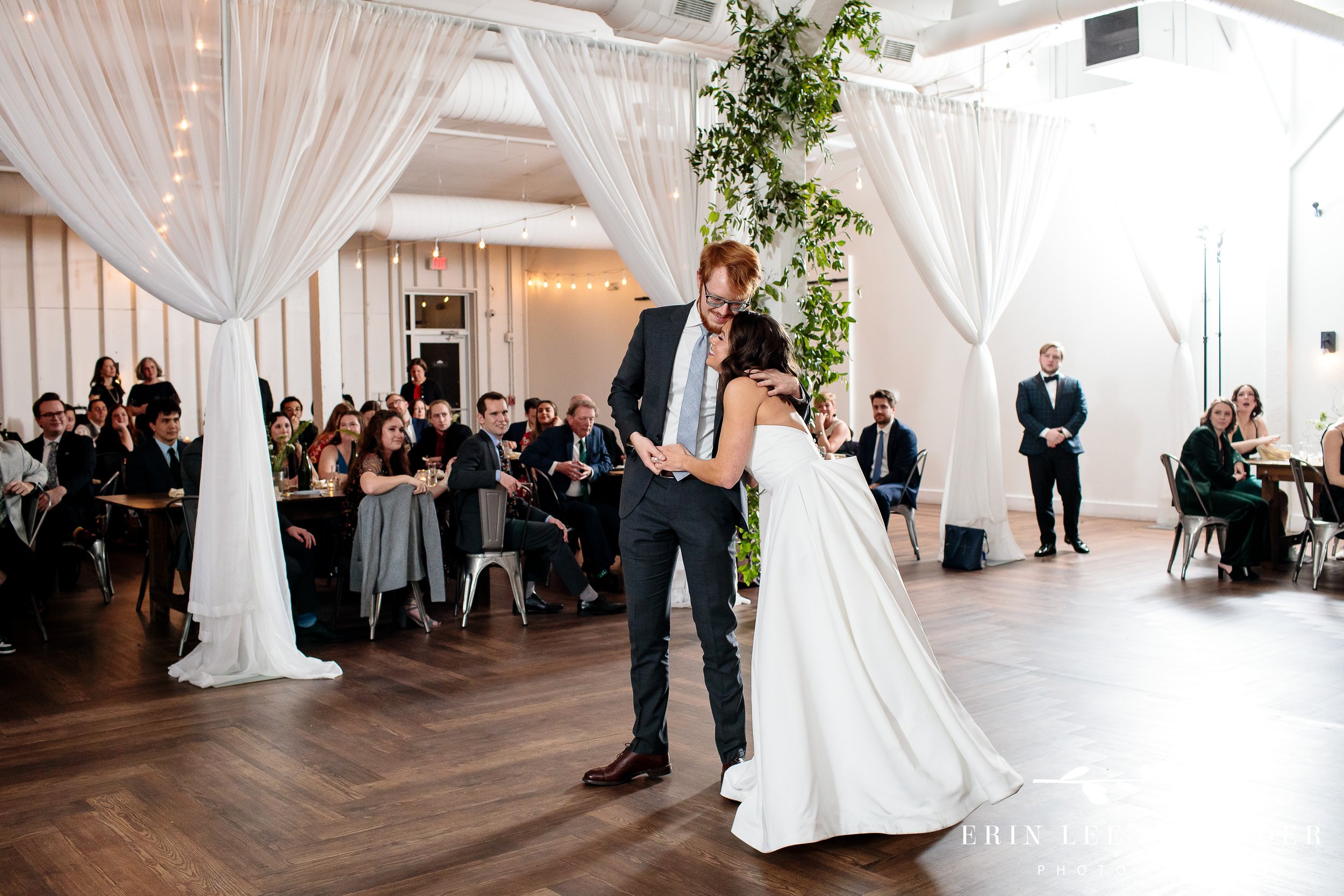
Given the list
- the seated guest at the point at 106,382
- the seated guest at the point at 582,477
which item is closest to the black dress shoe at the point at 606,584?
the seated guest at the point at 582,477

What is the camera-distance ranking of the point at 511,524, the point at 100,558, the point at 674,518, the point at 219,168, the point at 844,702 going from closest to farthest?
the point at 844,702 < the point at 674,518 < the point at 219,168 < the point at 511,524 < the point at 100,558

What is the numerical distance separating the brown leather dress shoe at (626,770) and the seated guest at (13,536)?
373 cm

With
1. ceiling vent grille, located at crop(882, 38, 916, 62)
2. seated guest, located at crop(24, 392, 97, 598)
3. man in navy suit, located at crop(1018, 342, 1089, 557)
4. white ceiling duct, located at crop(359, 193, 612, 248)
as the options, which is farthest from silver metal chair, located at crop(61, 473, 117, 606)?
white ceiling duct, located at crop(359, 193, 612, 248)

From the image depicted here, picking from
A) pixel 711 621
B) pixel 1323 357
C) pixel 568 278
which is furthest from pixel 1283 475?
pixel 568 278

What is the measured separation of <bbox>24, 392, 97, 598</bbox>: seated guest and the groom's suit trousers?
14.1 ft

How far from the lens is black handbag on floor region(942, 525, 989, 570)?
8.12 m

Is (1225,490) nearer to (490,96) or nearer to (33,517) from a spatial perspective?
(490,96)

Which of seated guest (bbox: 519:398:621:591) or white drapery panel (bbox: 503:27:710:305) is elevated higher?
white drapery panel (bbox: 503:27:710:305)

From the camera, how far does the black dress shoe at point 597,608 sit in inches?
264

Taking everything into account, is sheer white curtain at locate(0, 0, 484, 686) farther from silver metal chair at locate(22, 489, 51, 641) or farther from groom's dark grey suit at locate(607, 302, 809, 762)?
groom's dark grey suit at locate(607, 302, 809, 762)

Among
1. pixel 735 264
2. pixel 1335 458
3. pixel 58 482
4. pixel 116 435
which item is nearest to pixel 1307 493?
pixel 1335 458

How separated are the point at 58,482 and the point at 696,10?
5128 mm

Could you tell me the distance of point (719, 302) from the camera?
3.45 metres

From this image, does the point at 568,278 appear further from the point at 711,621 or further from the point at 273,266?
the point at 711,621
